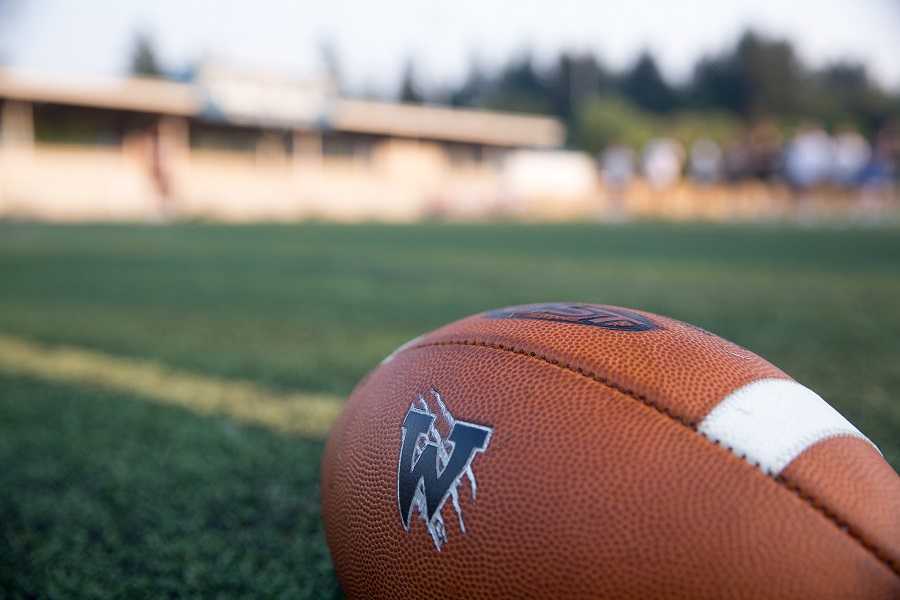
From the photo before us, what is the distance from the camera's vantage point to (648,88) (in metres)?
64.4

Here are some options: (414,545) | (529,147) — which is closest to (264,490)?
(414,545)

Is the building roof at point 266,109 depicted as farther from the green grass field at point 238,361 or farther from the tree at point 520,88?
the tree at point 520,88

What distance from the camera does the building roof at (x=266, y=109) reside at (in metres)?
19.8

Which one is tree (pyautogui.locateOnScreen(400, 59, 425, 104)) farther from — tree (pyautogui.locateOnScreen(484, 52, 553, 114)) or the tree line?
tree (pyautogui.locateOnScreen(484, 52, 553, 114))

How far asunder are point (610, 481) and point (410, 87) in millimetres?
60420

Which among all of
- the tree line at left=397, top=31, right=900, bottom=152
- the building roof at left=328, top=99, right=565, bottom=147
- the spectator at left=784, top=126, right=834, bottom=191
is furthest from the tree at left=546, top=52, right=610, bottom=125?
the spectator at left=784, top=126, right=834, bottom=191

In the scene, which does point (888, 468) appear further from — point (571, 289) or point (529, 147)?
point (529, 147)

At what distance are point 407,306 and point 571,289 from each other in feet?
4.02

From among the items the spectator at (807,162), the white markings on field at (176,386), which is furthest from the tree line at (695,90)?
the white markings on field at (176,386)

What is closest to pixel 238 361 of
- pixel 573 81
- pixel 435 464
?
pixel 435 464

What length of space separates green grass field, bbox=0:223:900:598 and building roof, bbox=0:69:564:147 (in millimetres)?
13805

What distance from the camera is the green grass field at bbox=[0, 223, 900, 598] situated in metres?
1.52

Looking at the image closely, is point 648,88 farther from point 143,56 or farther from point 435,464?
point 435,464

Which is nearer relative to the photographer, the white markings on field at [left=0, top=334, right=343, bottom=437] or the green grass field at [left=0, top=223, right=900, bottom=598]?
the green grass field at [left=0, top=223, right=900, bottom=598]
